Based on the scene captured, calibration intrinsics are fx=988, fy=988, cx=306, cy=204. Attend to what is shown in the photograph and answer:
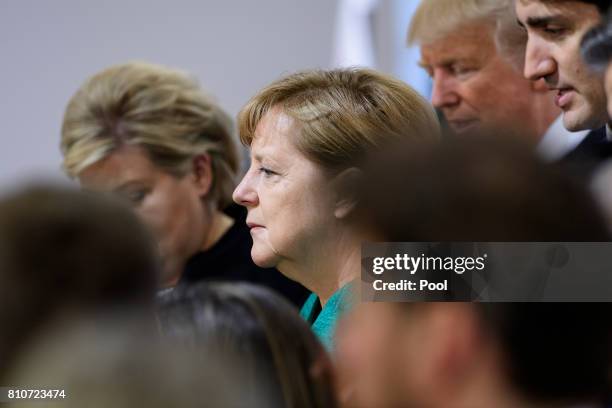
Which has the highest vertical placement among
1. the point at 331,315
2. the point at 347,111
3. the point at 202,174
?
the point at 347,111

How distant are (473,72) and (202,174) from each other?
2.53 feet

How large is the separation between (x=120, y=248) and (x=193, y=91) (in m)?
1.83

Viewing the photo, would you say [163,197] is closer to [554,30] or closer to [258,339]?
[554,30]

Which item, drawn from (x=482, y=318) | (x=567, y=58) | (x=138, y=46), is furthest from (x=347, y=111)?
(x=138, y=46)

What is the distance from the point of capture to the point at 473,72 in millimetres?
2480

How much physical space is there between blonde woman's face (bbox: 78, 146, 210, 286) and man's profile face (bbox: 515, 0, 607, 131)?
1.12 m

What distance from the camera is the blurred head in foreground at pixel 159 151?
258cm

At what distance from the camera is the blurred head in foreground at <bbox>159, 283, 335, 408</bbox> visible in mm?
988

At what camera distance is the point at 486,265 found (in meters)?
0.95

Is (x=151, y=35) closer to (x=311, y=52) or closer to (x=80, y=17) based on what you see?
(x=80, y=17)

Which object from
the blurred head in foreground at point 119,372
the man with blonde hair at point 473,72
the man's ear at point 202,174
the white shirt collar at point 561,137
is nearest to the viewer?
the blurred head in foreground at point 119,372

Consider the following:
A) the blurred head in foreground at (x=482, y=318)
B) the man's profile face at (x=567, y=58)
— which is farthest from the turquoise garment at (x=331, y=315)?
the blurred head in foreground at (x=482, y=318)

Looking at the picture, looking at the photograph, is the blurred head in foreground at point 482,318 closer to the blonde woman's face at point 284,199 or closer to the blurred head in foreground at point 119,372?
the blurred head in foreground at point 119,372

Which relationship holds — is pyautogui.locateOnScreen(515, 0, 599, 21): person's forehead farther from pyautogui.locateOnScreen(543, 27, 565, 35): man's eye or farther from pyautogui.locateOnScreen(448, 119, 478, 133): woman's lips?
pyautogui.locateOnScreen(448, 119, 478, 133): woman's lips
